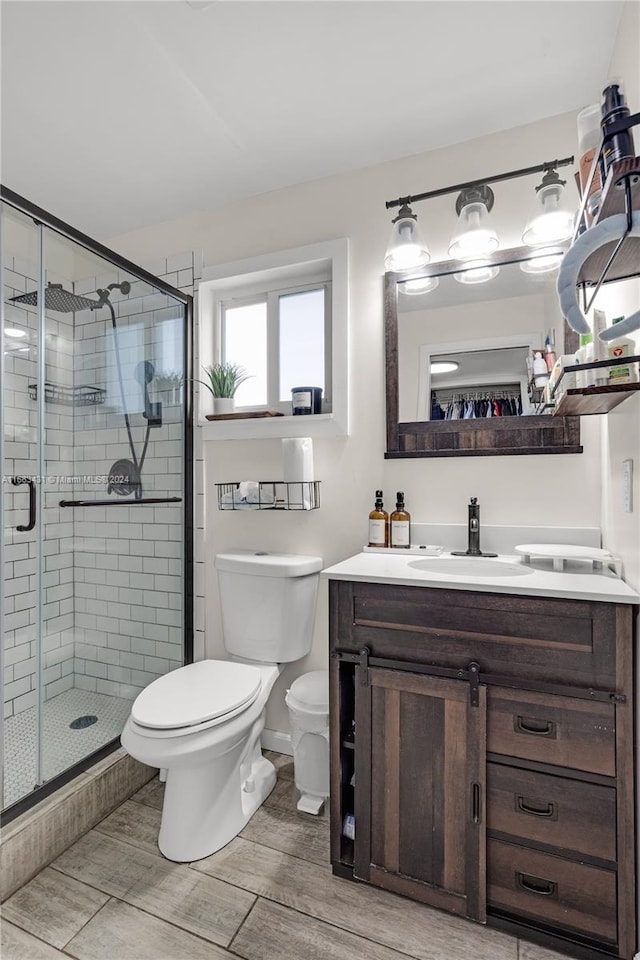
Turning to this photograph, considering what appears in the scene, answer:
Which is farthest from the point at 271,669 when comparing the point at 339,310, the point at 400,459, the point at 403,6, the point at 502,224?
the point at 403,6

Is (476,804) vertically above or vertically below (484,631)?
below

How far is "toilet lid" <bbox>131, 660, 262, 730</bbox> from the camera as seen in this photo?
1.43m

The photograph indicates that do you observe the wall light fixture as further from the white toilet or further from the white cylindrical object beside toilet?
the white cylindrical object beside toilet

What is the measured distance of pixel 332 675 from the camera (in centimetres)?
145

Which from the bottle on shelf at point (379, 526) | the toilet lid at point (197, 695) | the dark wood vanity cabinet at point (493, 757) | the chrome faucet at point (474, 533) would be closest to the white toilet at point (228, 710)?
the toilet lid at point (197, 695)

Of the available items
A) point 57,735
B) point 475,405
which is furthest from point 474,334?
point 57,735

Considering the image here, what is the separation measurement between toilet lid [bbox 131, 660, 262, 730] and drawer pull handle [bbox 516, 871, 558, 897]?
0.88 m

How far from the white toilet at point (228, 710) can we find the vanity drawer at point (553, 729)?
0.79m

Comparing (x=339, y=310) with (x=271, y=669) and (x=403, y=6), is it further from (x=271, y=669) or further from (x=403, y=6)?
(x=271, y=669)

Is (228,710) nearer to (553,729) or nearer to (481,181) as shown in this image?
(553,729)

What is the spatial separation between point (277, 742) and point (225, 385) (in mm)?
1623

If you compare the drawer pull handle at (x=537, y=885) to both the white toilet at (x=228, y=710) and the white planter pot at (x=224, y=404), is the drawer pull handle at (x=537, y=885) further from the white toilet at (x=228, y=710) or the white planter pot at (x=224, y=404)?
the white planter pot at (x=224, y=404)

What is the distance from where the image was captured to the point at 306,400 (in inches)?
78.3

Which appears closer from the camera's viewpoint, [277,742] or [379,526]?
[379,526]
